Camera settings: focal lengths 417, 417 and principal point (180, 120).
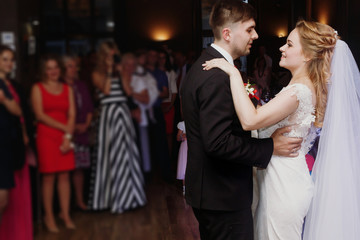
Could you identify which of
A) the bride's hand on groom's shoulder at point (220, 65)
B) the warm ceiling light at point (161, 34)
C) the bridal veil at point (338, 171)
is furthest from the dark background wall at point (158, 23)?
the bridal veil at point (338, 171)

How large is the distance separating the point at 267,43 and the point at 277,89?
32 centimetres

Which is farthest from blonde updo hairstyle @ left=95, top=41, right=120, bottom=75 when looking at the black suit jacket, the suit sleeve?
the suit sleeve

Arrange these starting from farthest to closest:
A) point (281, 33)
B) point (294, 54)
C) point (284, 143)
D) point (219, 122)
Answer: point (281, 33), point (294, 54), point (284, 143), point (219, 122)

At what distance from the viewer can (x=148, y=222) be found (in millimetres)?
2504

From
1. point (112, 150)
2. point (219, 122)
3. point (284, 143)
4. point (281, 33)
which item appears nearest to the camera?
point (219, 122)

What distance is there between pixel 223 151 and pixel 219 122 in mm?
125

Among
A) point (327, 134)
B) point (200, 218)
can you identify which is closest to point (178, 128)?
point (200, 218)

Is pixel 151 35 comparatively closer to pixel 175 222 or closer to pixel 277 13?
pixel 277 13

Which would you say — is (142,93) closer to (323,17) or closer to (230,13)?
(230,13)

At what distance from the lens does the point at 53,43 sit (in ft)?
7.13

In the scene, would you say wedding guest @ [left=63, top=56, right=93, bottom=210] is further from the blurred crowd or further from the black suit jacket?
the black suit jacket

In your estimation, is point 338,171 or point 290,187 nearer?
point 290,187

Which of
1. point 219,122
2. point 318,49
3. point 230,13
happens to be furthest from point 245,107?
point 318,49

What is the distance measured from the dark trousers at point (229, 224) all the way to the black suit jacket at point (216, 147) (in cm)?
5
